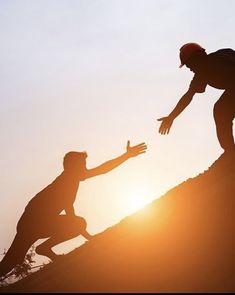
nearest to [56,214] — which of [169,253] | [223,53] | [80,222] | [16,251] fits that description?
[80,222]

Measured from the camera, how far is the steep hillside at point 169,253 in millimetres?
4621

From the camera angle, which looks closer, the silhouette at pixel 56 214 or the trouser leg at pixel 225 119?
the silhouette at pixel 56 214

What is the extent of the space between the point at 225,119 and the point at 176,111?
2.43 ft

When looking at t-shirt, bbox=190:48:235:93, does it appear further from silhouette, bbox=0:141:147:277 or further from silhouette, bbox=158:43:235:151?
silhouette, bbox=0:141:147:277

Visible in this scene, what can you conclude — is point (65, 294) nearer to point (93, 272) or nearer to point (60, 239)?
point (93, 272)

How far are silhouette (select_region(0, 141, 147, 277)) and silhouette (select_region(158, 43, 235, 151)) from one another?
3.07 ft

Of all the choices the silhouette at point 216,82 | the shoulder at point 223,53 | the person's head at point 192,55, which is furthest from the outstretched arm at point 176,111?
the shoulder at point 223,53

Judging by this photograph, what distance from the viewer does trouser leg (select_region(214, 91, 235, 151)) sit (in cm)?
639

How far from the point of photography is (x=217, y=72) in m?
6.23

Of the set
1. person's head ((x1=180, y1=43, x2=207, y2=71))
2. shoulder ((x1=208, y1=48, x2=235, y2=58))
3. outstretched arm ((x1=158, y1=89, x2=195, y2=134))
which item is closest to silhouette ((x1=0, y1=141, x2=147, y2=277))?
outstretched arm ((x1=158, y1=89, x2=195, y2=134))

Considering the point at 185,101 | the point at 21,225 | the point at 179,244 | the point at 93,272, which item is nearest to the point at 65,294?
the point at 93,272

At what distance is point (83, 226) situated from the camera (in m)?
6.66

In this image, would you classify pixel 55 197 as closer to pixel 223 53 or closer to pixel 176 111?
pixel 176 111

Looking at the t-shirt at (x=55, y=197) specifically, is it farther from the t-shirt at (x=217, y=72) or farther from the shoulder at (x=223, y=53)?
the shoulder at (x=223, y=53)
